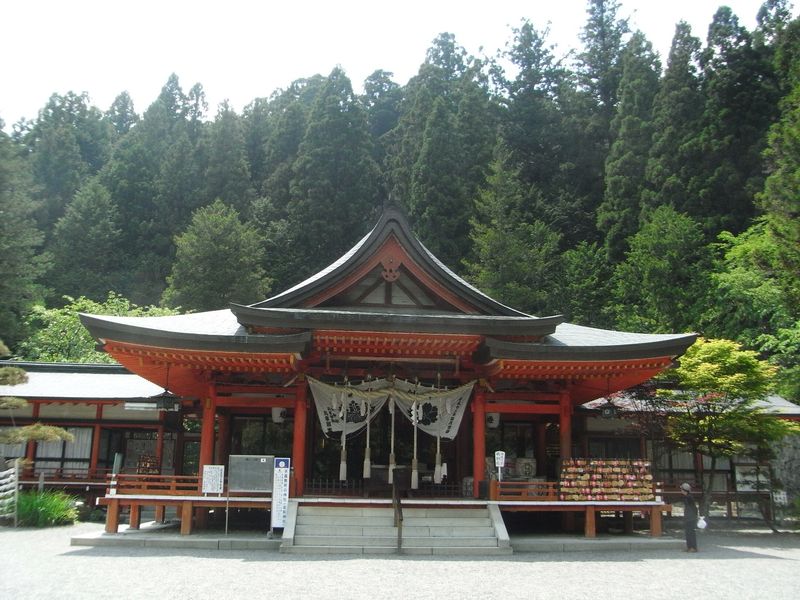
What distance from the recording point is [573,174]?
171ft

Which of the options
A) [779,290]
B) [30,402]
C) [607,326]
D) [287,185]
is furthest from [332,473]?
[287,185]

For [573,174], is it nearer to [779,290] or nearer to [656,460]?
[779,290]

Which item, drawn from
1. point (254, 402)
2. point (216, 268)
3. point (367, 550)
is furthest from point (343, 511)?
point (216, 268)

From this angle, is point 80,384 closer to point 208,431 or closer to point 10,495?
point 10,495

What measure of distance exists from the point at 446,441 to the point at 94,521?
10340 millimetres

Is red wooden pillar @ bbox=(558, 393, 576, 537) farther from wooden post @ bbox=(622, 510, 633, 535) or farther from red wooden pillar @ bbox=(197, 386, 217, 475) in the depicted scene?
red wooden pillar @ bbox=(197, 386, 217, 475)

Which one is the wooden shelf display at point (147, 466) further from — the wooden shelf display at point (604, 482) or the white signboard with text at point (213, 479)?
the wooden shelf display at point (604, 482)

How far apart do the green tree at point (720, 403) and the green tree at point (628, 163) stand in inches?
977

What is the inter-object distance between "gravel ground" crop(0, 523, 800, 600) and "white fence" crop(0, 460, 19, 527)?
134 inches

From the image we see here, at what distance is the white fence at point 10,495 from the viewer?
17.0 m

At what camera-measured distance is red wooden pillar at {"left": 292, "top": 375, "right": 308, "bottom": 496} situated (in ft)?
49.6

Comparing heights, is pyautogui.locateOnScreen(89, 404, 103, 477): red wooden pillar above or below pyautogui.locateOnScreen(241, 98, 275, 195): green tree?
below

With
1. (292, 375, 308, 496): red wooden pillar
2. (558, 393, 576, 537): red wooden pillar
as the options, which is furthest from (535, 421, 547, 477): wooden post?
(292, 375, 308, 496): red wooden pillar

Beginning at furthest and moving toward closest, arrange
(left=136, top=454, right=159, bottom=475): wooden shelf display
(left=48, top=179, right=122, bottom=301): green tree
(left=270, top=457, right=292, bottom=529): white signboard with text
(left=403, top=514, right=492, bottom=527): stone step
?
(left=48, top=179, right=122, bottom=301): green tree → (left=136, top=454, right=159, bottom=475): wooden shelf display → (left=403, top=514, right=492, bottom=527): stone step → (left=270, top=457, right=292, bottom=529): white signboard with text
